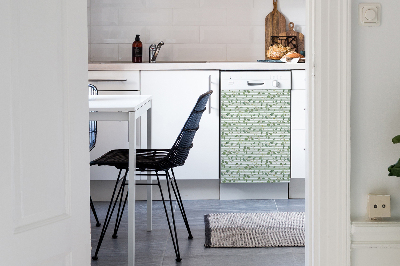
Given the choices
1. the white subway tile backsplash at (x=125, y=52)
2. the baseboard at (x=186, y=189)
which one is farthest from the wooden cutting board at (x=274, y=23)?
the baseboard at (x=186, y=189)

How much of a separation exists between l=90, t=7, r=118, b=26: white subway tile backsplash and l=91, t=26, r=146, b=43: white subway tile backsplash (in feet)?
0.12

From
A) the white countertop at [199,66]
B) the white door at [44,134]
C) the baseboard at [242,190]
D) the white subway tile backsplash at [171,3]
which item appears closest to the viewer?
the white door at [44,134]

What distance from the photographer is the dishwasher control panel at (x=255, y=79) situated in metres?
3.83

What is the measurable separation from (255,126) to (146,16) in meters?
1.48

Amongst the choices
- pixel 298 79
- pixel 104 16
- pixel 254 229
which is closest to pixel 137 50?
pixel 104 16

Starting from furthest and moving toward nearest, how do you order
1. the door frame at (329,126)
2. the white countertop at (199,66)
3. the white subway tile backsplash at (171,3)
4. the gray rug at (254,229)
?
the white subway tile backsplash at (171,3) → the white countertop at (199,66) → the gray rug at (254,229) → the door frame at (329,126)

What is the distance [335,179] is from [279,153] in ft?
7.09

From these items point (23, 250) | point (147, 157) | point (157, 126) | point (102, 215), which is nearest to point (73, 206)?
point (23, 250)

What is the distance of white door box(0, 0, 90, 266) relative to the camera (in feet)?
4.04

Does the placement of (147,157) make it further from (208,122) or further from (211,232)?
(208,122)

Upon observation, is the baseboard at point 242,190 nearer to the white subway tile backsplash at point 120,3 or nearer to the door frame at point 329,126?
the white subway tile backsplash at point 120,3

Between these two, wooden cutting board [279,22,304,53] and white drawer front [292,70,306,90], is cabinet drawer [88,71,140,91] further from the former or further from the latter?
wooden cutting board [279,22,304,53]

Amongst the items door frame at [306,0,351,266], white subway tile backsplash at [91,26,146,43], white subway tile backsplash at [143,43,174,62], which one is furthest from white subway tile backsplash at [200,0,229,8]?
door frame at [306,0,351,266]

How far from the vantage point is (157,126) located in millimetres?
3881
